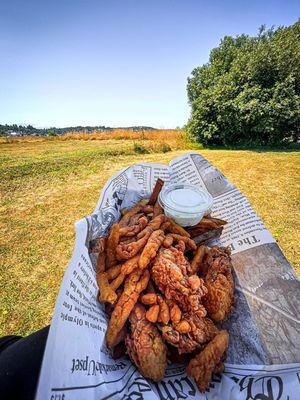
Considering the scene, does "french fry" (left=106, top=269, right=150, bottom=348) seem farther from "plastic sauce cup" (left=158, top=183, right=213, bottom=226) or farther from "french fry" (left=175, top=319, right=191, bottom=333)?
"plastic sauce cup" (left=158, top=183, right=213, bottom=226)

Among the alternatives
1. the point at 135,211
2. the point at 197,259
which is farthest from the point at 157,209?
the point at 197,259

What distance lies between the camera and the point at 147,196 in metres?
1.94

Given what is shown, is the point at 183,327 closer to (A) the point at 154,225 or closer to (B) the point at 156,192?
(A) the point at 154,225

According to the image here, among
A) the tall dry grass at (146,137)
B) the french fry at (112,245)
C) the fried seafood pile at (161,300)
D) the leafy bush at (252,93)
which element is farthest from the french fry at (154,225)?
the leafy bush at (252,93)

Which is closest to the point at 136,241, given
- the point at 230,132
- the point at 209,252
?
the point at 209,252

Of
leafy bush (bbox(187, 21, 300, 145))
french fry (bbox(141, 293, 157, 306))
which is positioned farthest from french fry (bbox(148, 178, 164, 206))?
leafy bush (bbox(187, 21, 300, 145))

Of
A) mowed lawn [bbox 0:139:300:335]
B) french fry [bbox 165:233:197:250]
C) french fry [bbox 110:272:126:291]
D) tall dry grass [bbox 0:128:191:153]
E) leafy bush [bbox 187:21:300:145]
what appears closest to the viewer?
french fry [bbox 110:272:126:291]

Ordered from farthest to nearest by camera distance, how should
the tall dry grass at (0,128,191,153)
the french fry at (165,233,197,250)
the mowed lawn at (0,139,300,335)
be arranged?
the tall dry grass at (0,128,191,153) → the mowed lawn at (0,139,300,335) → the french fry at (165,233,197,250)

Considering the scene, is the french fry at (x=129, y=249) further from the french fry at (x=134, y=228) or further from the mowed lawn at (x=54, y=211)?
the mowed lawn at (x=54, y=211)

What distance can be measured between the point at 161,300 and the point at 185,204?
25.4 inches

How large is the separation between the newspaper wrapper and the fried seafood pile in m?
0.07

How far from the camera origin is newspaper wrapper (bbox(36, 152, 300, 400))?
0.86 metres

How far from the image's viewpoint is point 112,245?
126 centimetres

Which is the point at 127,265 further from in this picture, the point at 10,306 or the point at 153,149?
the point at 153,149
